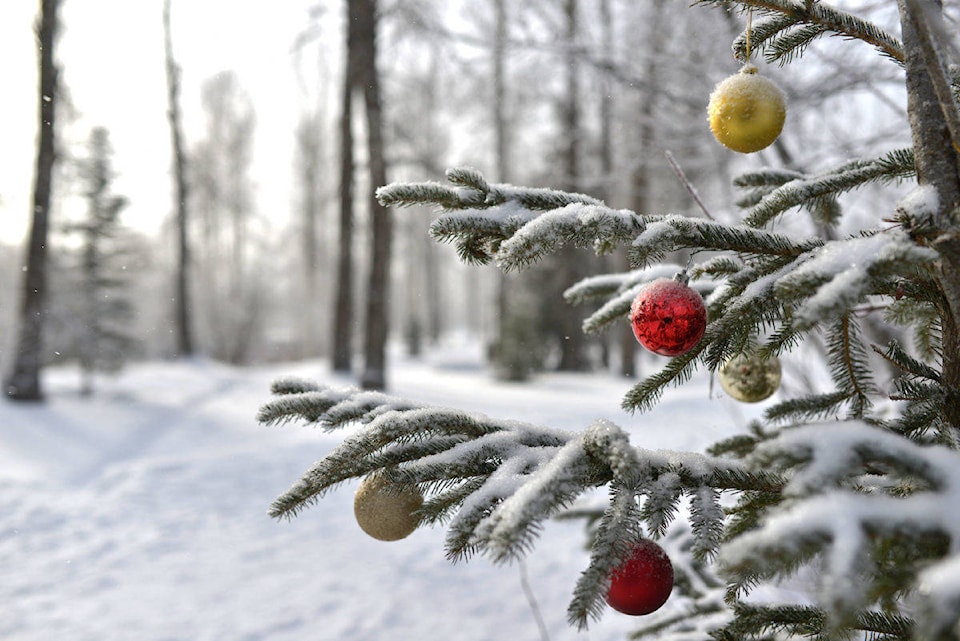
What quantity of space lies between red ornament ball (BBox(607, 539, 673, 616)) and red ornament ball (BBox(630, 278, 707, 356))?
1.16ft

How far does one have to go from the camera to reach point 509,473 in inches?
41.8

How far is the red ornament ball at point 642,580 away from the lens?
1.06 metres

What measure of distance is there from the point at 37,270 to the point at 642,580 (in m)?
10.4

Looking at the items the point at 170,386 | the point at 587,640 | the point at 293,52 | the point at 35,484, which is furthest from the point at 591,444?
the point at 170,386

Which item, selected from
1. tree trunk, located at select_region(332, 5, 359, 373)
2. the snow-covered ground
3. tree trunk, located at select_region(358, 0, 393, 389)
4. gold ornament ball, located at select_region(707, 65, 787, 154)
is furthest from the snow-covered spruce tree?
tree trunk, located at select_region(332, 5, 359, 373)

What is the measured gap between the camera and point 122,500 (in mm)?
5656

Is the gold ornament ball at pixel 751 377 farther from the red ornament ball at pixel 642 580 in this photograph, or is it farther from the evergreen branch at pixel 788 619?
the red ornament ball at pixel 642 580

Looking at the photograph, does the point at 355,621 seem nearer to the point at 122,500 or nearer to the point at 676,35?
the point at 122,500

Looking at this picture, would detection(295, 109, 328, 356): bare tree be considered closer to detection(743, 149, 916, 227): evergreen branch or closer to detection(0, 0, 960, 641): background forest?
detection(0, 0, 960, 641): background forest

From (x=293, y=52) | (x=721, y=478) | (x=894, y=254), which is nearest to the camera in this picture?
(x=894, y=254)

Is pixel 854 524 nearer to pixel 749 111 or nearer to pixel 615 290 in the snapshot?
pixel 749 111

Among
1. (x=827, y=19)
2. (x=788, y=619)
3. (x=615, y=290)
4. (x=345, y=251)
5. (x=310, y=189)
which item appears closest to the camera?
(x=827, y=19)

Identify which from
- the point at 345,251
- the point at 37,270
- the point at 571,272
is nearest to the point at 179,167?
the point at 345,251

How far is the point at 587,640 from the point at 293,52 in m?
9.87
